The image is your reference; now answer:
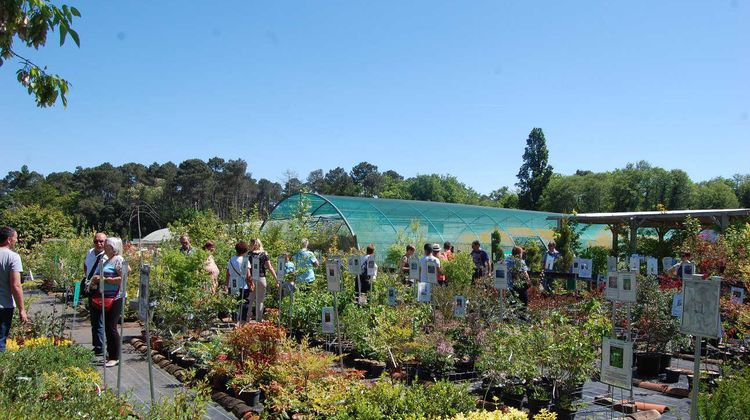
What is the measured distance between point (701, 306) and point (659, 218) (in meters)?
13.6

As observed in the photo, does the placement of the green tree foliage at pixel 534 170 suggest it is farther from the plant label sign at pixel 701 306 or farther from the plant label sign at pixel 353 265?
the plant label sign at pixel 701 306

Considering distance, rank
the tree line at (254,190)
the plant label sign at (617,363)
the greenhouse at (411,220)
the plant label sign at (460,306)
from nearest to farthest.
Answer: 1. the plant label sign at (617,363)
2. the plant label sign at (460,306)
3. the greenhouse at (411,220)
4. the tree line at (254,190)

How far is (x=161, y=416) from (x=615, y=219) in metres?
15.1

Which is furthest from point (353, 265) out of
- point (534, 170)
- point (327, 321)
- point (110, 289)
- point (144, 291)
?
point (534, 170)

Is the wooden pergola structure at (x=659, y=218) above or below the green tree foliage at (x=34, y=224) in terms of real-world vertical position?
above

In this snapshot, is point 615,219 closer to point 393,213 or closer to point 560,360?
point 393,213

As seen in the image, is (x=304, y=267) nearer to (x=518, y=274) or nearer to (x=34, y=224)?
(x=518, y=274)

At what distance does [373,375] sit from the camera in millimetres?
6793

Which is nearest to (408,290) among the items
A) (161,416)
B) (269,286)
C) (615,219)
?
Answer: (269,286)

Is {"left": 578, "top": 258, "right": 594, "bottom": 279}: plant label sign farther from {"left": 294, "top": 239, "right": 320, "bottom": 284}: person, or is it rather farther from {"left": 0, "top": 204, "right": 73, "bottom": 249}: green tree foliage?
{"left": 0, "top": 204, "right": 73, "bottom": 249}: green tree foliage

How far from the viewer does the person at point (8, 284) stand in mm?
5914

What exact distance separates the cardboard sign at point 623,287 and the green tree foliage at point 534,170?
5333 centimetres

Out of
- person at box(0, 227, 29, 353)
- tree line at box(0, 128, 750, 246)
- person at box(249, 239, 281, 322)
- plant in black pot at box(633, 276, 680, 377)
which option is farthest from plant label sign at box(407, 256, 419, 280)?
tree line at box(0, 128, 750, 246)

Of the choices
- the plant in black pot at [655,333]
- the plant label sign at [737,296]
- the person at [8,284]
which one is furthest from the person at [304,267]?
the plant label sign at [737,296]
